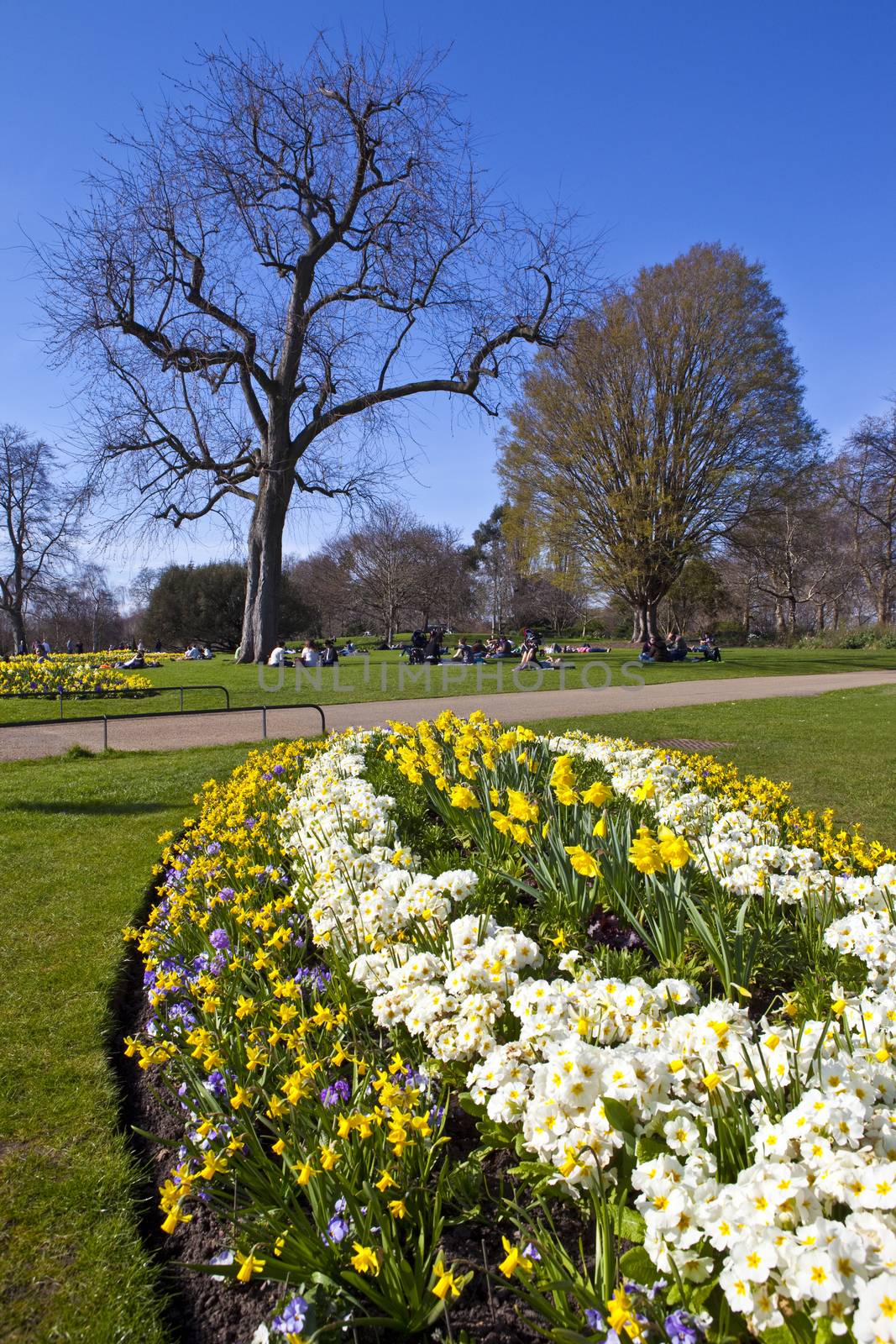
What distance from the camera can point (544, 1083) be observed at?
179cm

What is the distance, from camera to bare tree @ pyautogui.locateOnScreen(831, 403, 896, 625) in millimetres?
39719

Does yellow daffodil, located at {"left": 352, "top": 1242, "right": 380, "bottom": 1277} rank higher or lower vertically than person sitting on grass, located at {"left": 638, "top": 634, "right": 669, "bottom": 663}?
lower

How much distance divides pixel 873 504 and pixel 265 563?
3494cm

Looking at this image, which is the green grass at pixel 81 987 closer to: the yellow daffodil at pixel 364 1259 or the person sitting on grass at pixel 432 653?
the yellow daffodil at pixel 364 1259

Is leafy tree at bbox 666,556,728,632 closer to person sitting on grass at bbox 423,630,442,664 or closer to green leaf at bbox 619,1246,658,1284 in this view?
person sitting on grass at bbox 423,630,442,664

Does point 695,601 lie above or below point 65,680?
above

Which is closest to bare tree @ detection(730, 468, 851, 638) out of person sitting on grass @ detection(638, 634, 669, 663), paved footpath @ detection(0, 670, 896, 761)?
person sitting on grass @ detection(638, 634, 669, 663)

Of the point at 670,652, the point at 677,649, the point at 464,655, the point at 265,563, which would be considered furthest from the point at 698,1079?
the point at 677,649

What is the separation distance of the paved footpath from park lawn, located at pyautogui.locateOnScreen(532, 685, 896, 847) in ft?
2.86

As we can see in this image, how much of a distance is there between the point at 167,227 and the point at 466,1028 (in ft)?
65.6

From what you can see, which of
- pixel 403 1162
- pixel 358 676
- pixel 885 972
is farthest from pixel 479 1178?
pixel 358 676

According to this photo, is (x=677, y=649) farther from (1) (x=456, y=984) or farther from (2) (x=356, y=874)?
(1) (x=456, y=984)

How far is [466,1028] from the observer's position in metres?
2.16

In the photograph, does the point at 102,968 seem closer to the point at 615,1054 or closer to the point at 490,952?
the point at 490,952
